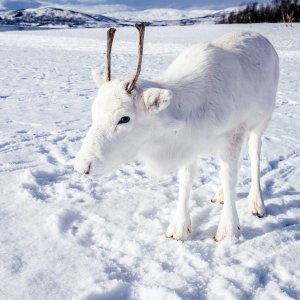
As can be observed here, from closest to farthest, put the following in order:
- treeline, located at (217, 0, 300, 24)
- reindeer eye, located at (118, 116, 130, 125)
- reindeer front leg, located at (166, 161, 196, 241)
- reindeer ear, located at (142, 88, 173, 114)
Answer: reindeer ear, located at (142, 88, 173, 114), reindeer eye, located at (118, 116, 130, 125), reindeer front leg, located at (166, 161, 196, 241), treeline, located at (217, 0, 300, 24)

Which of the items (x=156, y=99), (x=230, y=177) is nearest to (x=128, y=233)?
(x=230, y=177)

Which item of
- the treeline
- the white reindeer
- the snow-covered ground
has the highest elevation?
the white reindeer

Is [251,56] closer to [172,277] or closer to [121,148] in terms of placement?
[121,148]

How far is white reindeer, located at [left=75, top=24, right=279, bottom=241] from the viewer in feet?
9.53

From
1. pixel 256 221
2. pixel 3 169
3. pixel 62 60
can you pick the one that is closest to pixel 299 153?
pixel 256 221

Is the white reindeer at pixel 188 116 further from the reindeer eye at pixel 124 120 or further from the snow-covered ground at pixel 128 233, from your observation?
the snow-covered ground at pixel 128 233

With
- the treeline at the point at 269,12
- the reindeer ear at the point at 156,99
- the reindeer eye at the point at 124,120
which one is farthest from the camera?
the treeline at the point at 269,12

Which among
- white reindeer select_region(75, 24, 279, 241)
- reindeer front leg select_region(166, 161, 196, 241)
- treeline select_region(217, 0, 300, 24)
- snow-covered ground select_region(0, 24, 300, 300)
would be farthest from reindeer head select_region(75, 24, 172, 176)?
treeline select_region(217, 0, 300, 24)

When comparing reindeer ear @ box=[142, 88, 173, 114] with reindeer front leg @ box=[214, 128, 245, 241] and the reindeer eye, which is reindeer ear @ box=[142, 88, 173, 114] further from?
reindeer front leg @ box=[214, 128, 245, 241]

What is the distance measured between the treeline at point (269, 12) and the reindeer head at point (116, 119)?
205 feet

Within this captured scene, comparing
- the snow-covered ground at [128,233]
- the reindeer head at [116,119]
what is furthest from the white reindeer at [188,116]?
the snow-covered ground at [128,233]

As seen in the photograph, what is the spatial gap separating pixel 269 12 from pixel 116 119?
7001cm

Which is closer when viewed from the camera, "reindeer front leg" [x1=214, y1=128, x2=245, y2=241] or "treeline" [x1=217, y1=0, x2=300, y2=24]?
"reindeer front leg" [x1=214, y1=128, x2=245, y2=241]

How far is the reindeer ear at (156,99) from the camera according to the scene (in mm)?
2814
